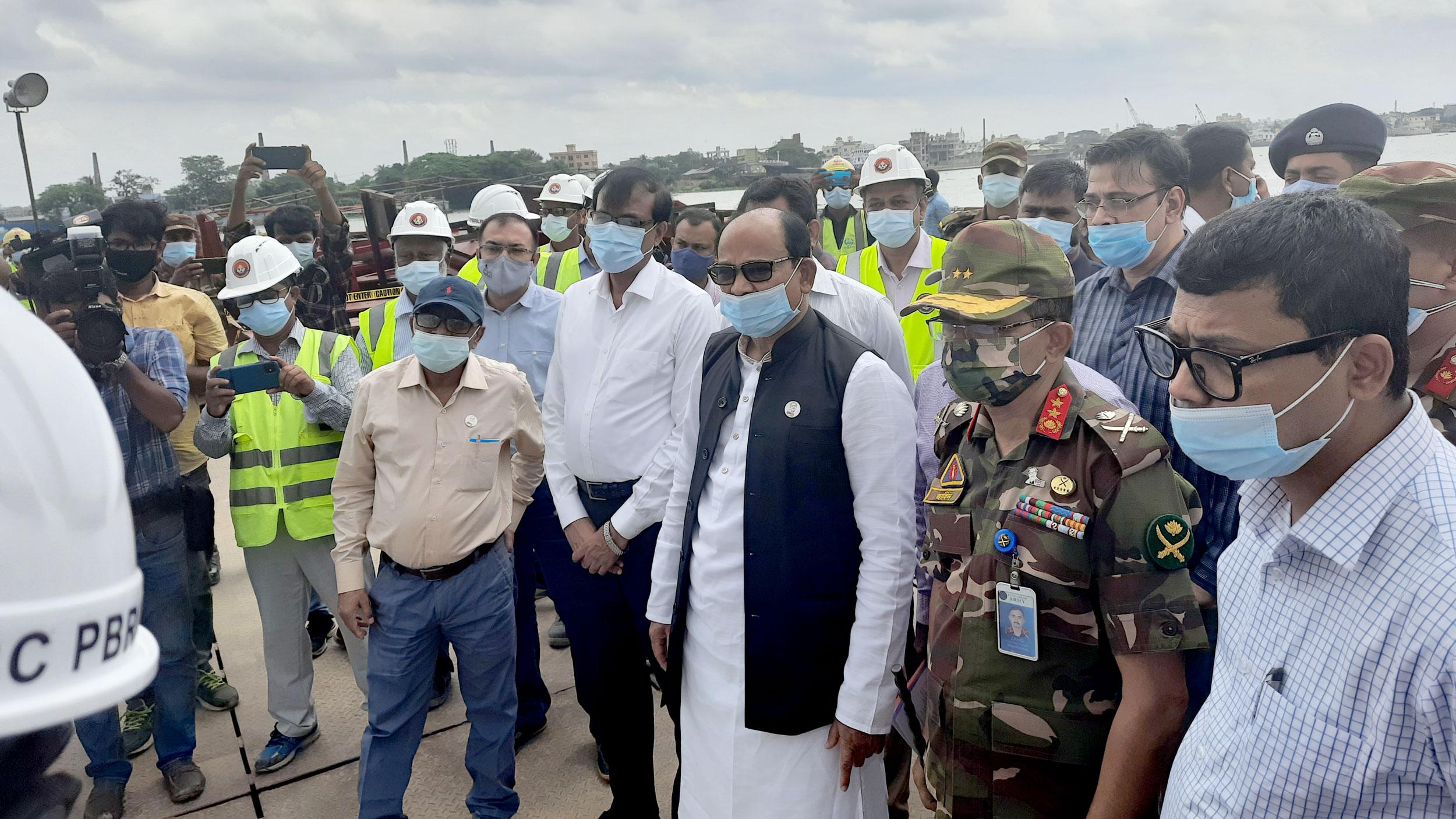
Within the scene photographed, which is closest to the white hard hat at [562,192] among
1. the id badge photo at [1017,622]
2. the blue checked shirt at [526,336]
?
the blue checked shirt at [526,336]

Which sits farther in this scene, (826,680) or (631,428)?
(631,428)

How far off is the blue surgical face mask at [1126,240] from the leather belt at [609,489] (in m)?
1.75

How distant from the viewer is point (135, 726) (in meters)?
3.66

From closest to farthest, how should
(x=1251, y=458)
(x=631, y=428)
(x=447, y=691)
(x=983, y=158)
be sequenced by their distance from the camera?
(x=1251, y=458)
(x=631, y=428)
(x=447, y=691)
(x=983, y=158)

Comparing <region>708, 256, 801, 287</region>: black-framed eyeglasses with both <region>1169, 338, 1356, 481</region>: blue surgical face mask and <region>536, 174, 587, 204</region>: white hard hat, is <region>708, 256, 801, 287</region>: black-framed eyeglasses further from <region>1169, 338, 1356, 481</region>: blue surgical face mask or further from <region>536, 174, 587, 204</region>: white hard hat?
<region>536, 174, 587, 204</region>: white hard hat

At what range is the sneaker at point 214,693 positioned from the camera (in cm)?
405

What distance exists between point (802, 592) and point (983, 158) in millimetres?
3784

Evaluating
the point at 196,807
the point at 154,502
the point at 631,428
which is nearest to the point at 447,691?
the point at 196,807

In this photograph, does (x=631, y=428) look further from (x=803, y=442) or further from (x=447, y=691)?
(x=447, y=691)

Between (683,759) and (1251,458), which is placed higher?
(1251,458)

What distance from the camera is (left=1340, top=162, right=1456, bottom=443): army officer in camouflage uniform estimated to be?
6.50ft

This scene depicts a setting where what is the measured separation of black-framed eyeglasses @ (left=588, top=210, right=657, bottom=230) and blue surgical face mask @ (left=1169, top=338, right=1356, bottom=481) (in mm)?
2393

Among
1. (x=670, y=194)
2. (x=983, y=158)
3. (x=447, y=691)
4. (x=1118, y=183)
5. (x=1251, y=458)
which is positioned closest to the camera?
(x=1251, y=458)

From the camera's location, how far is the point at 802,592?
89.3 inches
